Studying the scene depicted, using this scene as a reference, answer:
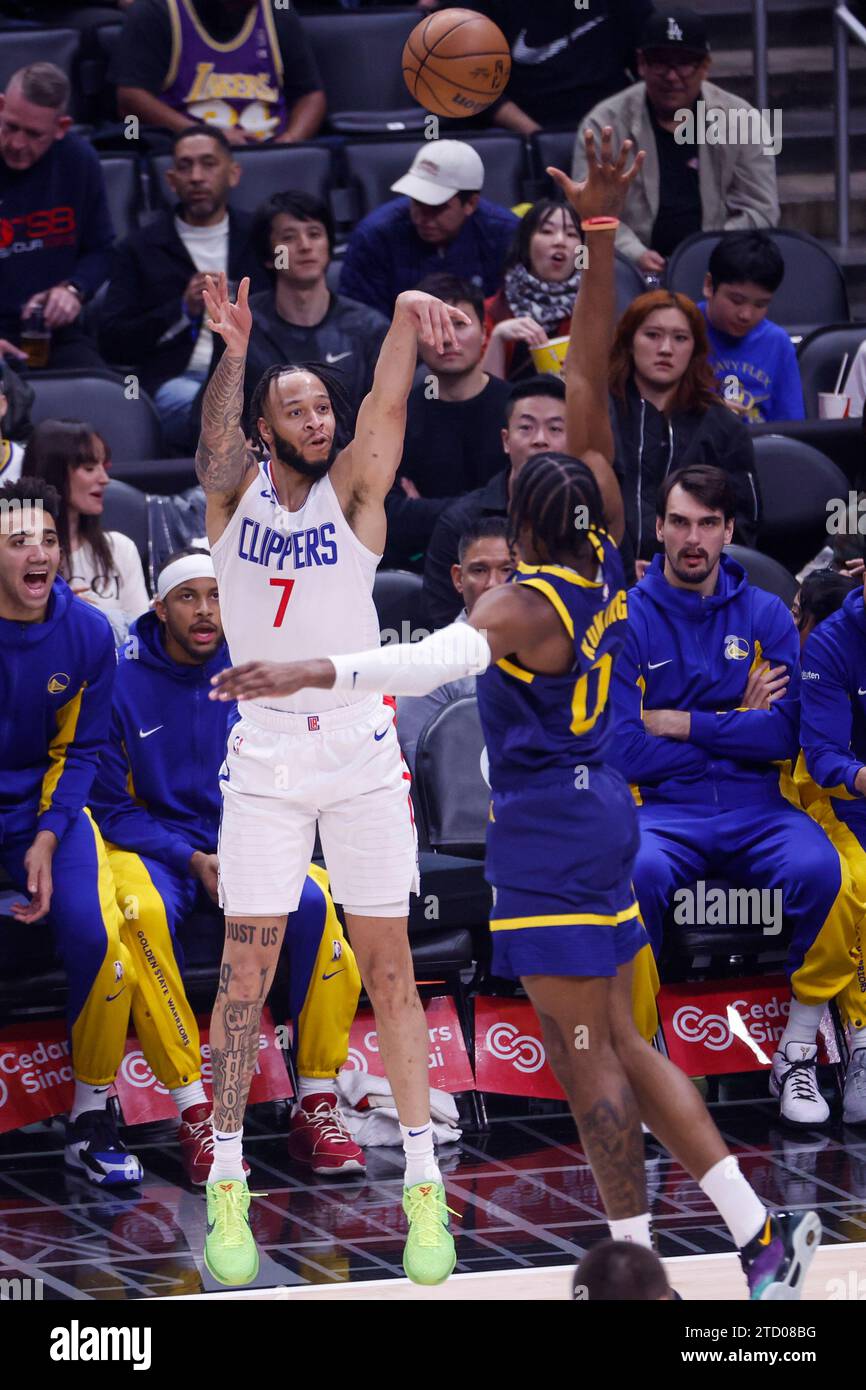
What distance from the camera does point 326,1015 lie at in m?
5.59

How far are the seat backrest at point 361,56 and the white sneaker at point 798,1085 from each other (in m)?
5.23

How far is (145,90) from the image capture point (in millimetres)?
8633

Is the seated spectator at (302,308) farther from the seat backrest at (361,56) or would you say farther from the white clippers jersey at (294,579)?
the white clippers jersey at (294,579)

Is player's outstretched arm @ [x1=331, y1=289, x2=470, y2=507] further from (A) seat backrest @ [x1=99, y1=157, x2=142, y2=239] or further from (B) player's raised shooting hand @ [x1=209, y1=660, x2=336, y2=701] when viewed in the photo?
(A) seat backrest @ [x1=99, y1=157, x2=142, y2=239]

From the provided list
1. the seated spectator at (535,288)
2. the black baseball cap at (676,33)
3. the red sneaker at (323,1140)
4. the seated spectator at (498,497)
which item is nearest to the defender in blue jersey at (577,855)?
the red sneaker at (323,1140)

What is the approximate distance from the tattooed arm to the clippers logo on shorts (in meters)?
0.11

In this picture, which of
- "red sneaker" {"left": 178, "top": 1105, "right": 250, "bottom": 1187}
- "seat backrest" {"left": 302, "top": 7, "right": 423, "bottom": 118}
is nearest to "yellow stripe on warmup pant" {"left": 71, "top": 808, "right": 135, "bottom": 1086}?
"red sneaker" {"left": 178, "top": 1105, "right": 250, "bottom": 1187}

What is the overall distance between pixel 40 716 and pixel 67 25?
15.7ft

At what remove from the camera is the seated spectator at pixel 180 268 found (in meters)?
7.72

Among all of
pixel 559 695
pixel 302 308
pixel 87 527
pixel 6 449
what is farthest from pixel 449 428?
pixel 559 695

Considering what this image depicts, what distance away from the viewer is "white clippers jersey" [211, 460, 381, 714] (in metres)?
4.55

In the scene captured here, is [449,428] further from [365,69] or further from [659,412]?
[365,69]

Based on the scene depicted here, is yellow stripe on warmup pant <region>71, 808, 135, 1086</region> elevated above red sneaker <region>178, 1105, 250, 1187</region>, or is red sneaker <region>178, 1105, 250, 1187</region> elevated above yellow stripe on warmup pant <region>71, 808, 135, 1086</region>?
yellow stripe on warmup pant <region>71, 808, 135, 1086</region>

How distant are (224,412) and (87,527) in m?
1.96
